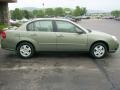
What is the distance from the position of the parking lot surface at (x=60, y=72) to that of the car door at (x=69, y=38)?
1.39 ft

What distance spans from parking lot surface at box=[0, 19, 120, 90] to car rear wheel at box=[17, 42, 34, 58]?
23 cm

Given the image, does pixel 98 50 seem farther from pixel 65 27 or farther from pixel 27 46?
pixel 27 46

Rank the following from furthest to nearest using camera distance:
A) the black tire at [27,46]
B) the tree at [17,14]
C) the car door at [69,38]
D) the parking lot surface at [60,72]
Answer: the tree at [17,14] → the black tire at [27,46] → the car door at [69,38] → the parking lot surface at [60,72]

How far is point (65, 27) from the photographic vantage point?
9.64 m

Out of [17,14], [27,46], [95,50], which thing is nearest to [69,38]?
[95,50]

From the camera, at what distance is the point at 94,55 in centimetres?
969

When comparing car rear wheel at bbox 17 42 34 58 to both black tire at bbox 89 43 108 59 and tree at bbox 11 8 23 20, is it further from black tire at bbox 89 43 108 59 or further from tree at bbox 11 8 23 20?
tree at bbox 11 8 23 20

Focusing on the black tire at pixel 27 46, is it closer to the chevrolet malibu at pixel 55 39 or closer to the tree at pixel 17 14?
the chevrolet malibu at pixel 55 39

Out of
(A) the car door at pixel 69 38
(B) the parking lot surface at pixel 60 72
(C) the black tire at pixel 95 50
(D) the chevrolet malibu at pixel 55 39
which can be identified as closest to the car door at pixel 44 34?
(D) the chevrolet malibu at pixel 55 39

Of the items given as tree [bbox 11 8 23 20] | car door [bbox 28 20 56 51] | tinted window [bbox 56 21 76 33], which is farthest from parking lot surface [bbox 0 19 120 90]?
tree [bbox 11 8 23 20]

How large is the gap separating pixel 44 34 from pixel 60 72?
2.46 metres

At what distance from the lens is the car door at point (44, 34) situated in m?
9.54

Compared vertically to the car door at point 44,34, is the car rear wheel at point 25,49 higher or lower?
lower

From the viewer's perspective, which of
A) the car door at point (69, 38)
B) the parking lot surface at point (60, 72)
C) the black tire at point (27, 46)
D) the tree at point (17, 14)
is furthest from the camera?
the tree at point (17, 14)
